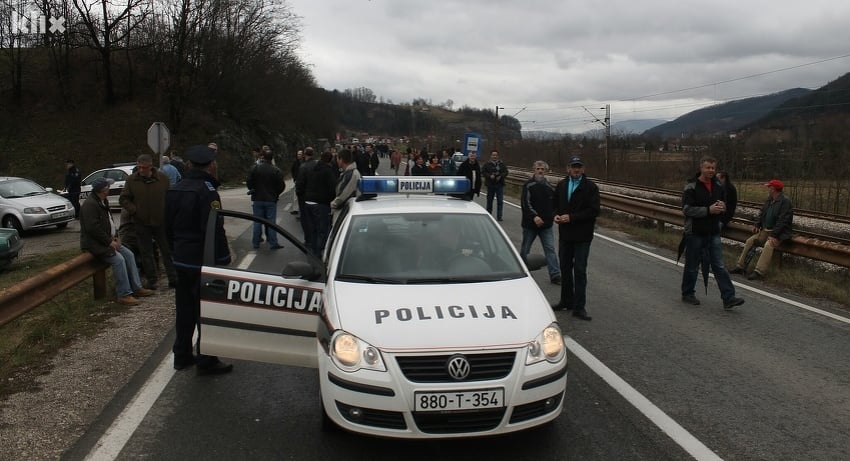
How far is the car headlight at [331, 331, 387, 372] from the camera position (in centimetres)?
376

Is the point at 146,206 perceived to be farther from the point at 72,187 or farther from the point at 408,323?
the point at 72,187

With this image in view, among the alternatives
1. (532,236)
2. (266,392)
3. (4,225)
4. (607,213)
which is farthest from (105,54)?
(266,392)

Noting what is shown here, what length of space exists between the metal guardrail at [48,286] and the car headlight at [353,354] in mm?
3755

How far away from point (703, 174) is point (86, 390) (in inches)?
281

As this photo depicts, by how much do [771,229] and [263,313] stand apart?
30.2 ft

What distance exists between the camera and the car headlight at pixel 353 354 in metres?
3.76

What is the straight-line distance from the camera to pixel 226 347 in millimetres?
4887

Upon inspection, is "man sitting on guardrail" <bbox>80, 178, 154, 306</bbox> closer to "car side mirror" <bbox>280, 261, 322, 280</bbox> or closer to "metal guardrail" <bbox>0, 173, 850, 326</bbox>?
"metal guardrail" <bbox>0, 173, 850, 326</bbox>

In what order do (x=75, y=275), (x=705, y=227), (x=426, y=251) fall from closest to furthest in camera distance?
(x=426, y=251) → (x=75, y=275) → (x=705, y=227)

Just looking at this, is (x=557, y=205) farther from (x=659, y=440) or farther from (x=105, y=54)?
(x=105, y=54)

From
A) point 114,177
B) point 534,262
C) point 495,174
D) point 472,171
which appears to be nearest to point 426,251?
point 534,262

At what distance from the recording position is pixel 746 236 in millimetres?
11945

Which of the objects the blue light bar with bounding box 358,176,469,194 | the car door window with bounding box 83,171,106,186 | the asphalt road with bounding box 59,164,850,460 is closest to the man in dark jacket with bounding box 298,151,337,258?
the blue light bar with bounding box 358,176,469,194

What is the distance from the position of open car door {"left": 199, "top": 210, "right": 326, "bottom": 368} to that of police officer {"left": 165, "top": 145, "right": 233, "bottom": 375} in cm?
63
